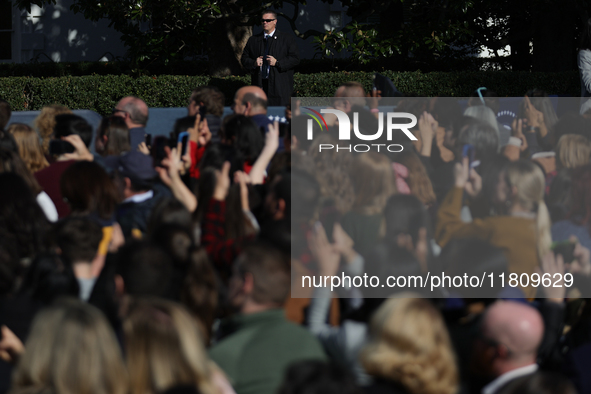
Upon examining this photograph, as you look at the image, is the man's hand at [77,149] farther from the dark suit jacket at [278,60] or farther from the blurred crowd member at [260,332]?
the dark suit jacket at [278,60]

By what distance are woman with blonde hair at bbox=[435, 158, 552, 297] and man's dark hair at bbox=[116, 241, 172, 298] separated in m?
1.79

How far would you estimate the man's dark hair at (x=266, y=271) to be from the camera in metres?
3.13

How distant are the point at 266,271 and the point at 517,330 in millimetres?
1121

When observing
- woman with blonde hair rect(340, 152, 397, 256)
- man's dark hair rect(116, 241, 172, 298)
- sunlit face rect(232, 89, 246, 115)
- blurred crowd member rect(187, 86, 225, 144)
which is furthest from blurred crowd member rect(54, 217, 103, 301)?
sunlit face rect(232, 89, 246, 115)

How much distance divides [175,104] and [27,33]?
710 centimetres

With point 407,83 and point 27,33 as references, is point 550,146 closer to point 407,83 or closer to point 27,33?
point 407,83

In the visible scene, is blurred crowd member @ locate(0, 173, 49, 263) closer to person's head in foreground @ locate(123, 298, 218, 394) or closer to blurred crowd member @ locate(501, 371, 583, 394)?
person's head in foreground @ locate(123, 298, 218, 394)

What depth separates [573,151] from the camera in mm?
5043

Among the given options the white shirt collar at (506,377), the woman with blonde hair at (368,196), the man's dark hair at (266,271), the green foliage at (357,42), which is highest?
the green foliage at (357,42)


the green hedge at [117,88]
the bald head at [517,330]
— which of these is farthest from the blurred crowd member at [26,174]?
the green hedge at [117,88]

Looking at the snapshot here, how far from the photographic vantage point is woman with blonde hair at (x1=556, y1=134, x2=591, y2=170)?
499 cm

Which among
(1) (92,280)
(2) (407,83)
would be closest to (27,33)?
(2) (407,83)

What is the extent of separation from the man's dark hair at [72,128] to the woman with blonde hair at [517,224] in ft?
9.93

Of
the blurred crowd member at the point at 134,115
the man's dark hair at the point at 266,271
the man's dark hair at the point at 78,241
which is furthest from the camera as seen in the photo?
the blurred crowd member at the point at 134,115
